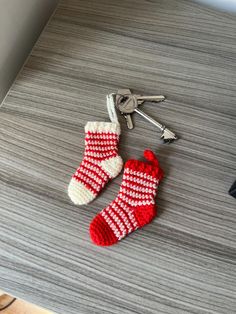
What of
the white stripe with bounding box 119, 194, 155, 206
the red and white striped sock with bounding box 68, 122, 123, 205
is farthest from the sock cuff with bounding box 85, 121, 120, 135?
the white stripe with bounding box 119, 194, 155, 206

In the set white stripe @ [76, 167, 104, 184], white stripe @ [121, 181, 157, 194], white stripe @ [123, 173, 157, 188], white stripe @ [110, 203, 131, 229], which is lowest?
white stripe @ [110, 203, 131, 229]

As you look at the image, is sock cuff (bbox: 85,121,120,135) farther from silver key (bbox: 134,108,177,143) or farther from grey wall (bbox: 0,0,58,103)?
grey wall (bbox: 0,0,58,103)

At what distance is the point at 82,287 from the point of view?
1.76 ft

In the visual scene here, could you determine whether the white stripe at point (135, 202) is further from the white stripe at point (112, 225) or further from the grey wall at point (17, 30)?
the grey wall at point (17, 30)

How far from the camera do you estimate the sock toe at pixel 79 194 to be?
582 millimetres

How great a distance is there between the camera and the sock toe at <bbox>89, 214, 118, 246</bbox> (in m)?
0.55

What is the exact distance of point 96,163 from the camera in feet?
2.00

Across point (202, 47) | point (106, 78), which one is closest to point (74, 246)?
point (106, 78)

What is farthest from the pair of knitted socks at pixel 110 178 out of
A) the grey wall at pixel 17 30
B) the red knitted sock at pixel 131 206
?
the grey wall at pixel 17 30

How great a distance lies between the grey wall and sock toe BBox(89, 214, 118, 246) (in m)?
0.37

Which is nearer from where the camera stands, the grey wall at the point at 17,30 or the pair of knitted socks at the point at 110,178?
the pair of knitted socks at the point at 110,178

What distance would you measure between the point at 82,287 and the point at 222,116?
37 cm

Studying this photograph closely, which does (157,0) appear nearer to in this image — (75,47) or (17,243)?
(75,47)

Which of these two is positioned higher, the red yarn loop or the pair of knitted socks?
the red yarn loop
